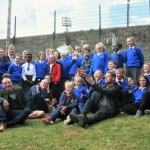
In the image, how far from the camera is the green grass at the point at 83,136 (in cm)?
639

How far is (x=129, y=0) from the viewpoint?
17328mm

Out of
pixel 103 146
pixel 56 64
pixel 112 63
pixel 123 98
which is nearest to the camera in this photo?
pixel 103 146

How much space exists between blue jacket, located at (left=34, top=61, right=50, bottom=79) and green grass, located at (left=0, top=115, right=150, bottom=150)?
3.16 metres

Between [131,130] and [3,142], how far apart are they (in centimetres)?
267

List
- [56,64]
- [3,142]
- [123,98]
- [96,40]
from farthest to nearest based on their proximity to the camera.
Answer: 1. [96,40]
2. [56,64]
3. [123,98]
4. [3,142]

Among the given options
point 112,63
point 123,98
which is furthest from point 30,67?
point 123,98

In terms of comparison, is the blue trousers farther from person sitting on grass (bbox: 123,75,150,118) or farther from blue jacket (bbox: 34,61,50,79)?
blue jacket (bbox: 34,61,50,79)

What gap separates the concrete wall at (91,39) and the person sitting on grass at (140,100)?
6.26 meters

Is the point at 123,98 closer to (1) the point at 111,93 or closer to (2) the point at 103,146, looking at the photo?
(1) the point at 111,93

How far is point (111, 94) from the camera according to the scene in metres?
8.35

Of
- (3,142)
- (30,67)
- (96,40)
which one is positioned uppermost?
(96,40)

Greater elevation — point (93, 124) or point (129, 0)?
point (129, 0)

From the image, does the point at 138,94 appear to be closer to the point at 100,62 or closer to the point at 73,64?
the point at 100,62

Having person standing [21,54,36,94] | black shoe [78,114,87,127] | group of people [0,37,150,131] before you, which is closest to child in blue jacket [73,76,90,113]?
group of people [0,37,150,131]
